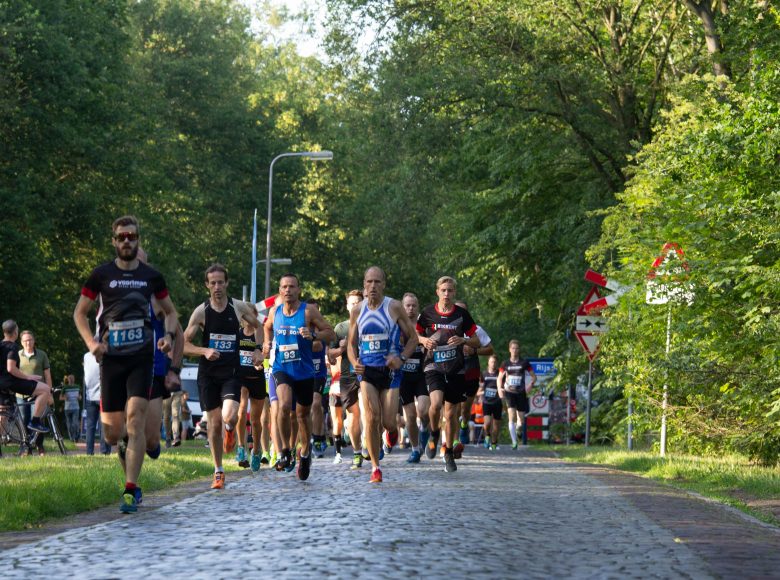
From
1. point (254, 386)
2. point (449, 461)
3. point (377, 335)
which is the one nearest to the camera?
point (377, 335)

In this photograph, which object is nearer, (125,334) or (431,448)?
(125,334)

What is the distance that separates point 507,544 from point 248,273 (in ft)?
163

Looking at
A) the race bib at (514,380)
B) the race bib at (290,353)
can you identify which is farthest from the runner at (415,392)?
the race bib at (514,380)

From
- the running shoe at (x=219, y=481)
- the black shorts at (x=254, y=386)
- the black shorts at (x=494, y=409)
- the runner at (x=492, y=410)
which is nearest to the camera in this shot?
the running shoe at (x=219, y=481)

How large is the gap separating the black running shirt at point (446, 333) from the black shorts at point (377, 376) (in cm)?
291

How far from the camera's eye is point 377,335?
14273mm

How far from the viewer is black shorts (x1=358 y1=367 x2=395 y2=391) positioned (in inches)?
559

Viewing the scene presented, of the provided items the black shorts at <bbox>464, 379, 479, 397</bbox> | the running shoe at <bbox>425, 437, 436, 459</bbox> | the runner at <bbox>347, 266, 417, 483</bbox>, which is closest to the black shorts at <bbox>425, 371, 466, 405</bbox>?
the running shoe at <bbox>425, 437, 436, 459</bbox>

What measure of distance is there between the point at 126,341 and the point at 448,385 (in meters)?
7.08

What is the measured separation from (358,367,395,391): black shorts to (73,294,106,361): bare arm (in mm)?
3724

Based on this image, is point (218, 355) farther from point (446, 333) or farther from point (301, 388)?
point (446, 333)

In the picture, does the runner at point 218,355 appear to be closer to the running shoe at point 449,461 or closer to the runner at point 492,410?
the running shoe at point 449,461

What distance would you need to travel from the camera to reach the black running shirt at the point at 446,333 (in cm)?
1716

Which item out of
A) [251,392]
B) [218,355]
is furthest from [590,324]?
[218,355]
